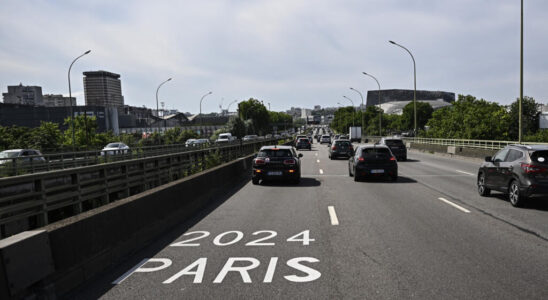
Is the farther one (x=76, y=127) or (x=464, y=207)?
(x=76, y=127)

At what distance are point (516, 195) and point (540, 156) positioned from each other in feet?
3.27

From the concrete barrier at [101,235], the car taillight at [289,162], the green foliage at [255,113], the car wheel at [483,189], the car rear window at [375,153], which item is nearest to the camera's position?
the concrete barrier at [101,235]

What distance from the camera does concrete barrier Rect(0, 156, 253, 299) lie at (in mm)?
4297

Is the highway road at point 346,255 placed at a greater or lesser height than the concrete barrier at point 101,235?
lesser

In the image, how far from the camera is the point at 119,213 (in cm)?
614

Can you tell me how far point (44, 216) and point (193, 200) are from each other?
12.5 feet

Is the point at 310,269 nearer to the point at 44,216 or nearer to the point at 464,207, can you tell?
the point at 44,216

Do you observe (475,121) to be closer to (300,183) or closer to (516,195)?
(300,183)

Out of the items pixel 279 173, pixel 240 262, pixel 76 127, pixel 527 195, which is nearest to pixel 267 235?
pixel 240 262

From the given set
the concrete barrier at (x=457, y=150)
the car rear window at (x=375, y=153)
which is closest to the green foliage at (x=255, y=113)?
the concrete barrier at (x=457, y=150)

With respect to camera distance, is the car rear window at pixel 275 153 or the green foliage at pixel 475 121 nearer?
the car rear window at pixel 275 153

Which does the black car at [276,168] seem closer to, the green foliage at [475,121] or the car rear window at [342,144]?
the car rear window at [342,144]

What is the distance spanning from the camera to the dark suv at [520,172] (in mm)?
9211

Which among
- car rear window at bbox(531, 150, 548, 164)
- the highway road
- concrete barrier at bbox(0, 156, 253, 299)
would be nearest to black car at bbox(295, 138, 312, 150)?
the highway road
